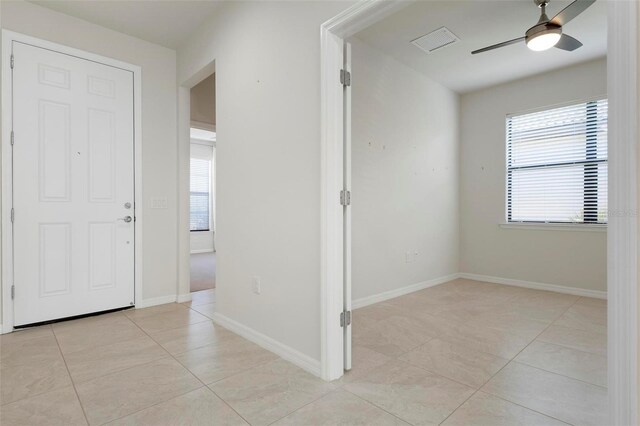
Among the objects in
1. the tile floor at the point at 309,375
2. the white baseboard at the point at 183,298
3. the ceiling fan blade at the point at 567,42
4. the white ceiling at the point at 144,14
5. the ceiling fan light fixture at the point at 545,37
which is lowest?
the tile floor at the point at 309,375

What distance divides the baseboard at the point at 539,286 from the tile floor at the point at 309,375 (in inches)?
34.6

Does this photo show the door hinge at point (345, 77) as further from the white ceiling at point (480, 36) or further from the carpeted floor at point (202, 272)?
the carpeted floor at point (202, 272)

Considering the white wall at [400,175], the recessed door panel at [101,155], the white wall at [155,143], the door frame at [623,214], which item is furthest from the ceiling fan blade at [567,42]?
the recessed door panel at [101,155]

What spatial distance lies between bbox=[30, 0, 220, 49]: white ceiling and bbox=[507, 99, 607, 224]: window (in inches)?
156

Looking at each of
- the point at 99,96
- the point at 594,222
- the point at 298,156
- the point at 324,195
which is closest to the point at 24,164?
the point at 99,96

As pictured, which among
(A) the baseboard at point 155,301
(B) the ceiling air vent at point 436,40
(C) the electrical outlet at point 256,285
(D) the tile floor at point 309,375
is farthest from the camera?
(A) the baseboard at point 155,301

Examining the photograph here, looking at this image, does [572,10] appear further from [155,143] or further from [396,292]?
[155,143]

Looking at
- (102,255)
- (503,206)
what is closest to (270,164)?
(102,255)

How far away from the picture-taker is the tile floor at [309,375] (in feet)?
5.17

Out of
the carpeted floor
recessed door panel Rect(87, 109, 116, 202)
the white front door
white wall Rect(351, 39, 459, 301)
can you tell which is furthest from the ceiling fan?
the carpeted floor

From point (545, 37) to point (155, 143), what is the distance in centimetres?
361

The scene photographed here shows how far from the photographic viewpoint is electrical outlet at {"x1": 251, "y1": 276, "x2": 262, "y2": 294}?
242 centimetres

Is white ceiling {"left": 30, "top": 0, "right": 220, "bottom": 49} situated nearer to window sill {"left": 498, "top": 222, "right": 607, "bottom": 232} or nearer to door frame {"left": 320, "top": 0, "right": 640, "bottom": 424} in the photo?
door frame {"left": 320, "top": 0, "right": 640, "bottom": 424}

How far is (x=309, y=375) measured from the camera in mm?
1953
